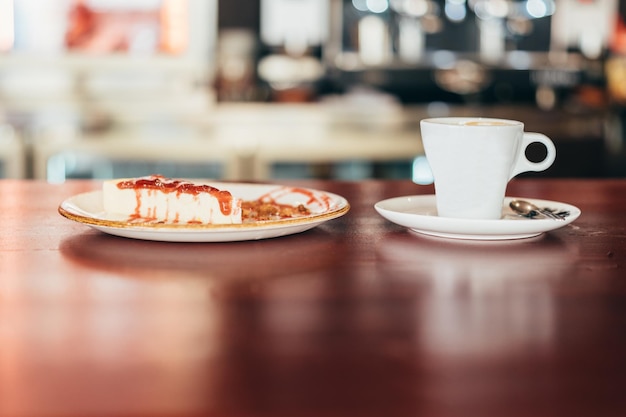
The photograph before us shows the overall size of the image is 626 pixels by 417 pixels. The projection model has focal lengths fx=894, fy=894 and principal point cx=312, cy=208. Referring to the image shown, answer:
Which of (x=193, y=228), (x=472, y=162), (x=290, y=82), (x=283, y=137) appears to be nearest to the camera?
(x=193, y=228)

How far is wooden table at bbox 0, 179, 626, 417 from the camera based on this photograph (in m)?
0.50

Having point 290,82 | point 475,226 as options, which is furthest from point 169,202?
point 290,82

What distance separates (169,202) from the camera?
0.99 metres

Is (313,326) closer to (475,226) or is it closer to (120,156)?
(475,226)

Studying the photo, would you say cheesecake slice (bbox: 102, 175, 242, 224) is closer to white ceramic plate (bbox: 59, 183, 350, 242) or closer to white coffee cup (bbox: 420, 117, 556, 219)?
white ceramic plate (bbox: 59, 183, 350, 242)

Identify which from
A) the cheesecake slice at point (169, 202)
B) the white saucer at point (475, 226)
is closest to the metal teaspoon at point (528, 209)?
the white saucer at point (475, 226)

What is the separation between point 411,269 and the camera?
831mm

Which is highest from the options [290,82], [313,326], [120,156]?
[290,82]

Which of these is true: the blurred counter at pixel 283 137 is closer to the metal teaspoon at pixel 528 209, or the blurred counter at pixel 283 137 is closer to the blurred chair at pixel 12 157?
the blurred chair at pixel 12 157

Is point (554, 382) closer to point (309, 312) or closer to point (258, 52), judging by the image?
point (309, 312)

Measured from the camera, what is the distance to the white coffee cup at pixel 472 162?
101cm

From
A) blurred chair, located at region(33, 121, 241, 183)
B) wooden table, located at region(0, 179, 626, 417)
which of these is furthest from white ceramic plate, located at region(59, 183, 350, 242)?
blurred chair, located at region(33, 121, 241, 183)

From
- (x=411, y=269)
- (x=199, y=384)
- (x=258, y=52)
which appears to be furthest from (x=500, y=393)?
(x=258, y=52)

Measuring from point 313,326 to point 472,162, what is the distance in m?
0.44
